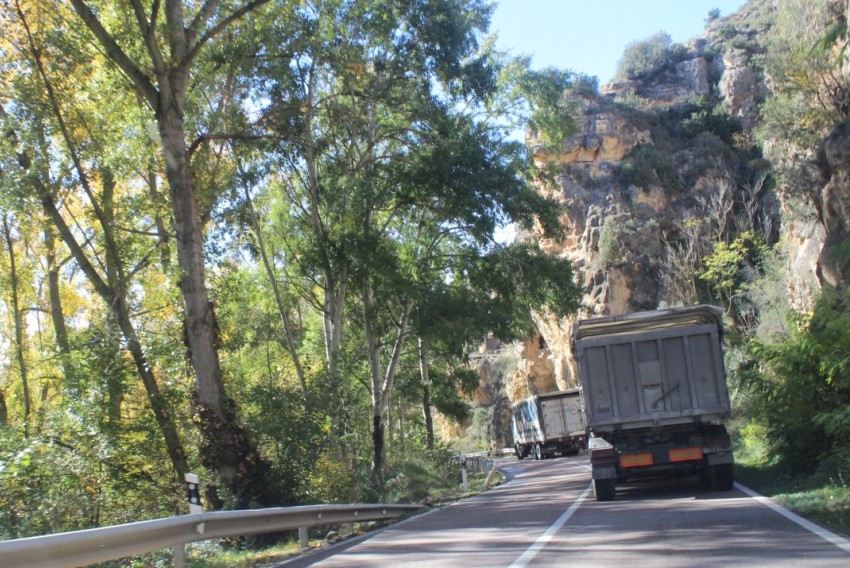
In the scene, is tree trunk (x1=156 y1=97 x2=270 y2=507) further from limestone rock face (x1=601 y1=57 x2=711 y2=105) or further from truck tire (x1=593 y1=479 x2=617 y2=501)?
limestone rock face (x1=601 y1=57 x2=711 y2=105)

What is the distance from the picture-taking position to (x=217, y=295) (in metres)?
21.4

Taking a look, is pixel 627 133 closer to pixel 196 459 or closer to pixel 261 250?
pixel 261 250

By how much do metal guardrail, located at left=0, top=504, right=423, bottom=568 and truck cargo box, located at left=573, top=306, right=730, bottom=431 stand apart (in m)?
5.00

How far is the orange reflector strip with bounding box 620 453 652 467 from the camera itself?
14.8 meters

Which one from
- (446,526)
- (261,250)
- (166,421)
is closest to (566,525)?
(446,526)

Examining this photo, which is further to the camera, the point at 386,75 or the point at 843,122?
the point at 843,122

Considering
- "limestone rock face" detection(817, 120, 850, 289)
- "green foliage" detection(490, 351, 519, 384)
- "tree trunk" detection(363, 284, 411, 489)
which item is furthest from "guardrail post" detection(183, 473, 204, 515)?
"green foliage" detection(490, 351, 519, 384)

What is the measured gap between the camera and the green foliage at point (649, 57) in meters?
71.4

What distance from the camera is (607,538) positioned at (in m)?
9.55

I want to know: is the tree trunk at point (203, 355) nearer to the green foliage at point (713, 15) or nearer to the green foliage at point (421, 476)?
the green foliage at point (421, 476)

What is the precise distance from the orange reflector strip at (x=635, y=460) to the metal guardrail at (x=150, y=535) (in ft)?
16.7

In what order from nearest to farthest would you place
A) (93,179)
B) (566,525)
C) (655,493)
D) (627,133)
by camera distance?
(566,525)
(655,493)
(93,179)
(627,133)

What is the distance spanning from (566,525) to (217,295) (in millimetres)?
12883

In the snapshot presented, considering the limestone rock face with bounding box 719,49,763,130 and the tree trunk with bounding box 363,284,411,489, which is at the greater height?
the limestone rock face with bounding box 719,49,763,130
